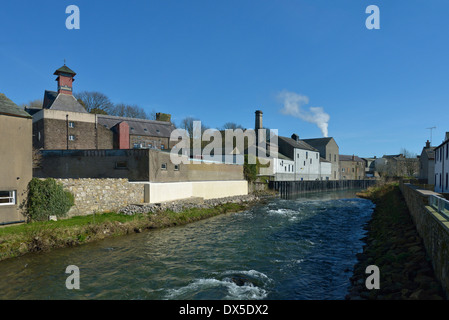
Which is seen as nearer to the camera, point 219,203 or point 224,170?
point 219,203

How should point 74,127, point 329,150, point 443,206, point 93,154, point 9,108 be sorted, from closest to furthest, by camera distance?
point 443,206, point 9,108, point 93,154, point 74,127, point 329,150

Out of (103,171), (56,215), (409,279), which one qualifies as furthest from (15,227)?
(409,279)

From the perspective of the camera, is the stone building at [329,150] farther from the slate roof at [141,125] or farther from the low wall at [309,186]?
the slate roof at [141,125]

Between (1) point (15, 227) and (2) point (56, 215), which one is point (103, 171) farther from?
(1) point (15, 227)

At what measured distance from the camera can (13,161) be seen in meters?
13.3

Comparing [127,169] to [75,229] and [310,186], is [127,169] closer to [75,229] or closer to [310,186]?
[75,229]

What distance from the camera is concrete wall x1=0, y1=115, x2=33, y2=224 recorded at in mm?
12922

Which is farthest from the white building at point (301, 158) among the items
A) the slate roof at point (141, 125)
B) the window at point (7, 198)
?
the window at point (7, 198)

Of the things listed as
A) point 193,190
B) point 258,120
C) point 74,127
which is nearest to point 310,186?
point 258,120

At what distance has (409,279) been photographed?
727cm

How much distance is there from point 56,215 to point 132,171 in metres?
6.48

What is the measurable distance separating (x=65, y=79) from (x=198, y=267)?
34.8 meters

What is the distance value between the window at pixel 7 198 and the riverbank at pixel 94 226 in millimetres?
1393

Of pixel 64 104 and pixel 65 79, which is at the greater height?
pixel 65 79
